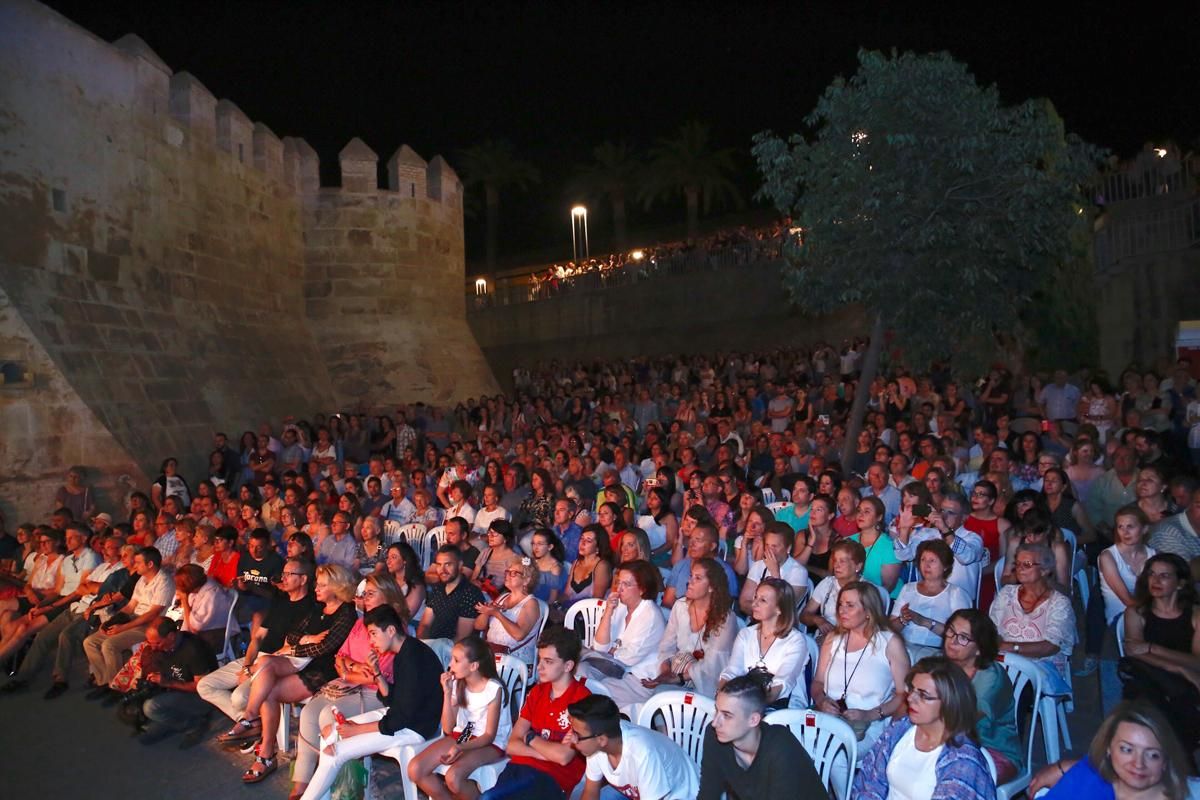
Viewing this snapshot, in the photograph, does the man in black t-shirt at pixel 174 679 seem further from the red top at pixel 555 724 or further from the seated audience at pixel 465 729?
the red top at pixel 555 724

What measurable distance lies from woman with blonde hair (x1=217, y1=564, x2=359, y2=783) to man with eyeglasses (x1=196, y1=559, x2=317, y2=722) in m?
0.08

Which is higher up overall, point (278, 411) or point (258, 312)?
point (258, 312)

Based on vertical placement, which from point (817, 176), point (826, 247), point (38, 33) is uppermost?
point (38, 33)

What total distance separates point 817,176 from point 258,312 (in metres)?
9.93

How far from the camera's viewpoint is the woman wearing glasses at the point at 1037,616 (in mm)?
4504

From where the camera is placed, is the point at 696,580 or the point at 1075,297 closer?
the point at 696,580

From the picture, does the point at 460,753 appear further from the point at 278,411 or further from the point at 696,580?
the point at 278,411

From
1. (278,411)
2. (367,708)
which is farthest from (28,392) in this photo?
(367,708)

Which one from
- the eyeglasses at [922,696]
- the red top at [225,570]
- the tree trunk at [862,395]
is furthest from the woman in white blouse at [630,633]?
the tree trunk at [862,395]

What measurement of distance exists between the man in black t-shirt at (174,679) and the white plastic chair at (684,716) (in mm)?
3178

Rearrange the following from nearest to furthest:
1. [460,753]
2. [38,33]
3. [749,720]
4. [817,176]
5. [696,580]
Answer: [749,720] → [460,753] → [696,580] → [817,176] → [38,33]

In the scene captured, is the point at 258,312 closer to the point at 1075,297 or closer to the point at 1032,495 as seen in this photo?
the point at 1032,495

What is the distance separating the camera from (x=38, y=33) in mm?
11047

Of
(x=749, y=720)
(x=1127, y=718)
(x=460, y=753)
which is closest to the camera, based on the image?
(x=1127, y=718)
